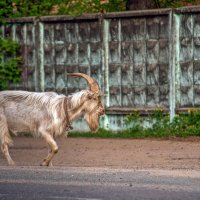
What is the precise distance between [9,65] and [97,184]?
8.79 m

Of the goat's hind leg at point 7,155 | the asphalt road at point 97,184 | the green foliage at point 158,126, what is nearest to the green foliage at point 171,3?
the green foliage at point 158,126

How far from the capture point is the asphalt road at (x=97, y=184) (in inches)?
442

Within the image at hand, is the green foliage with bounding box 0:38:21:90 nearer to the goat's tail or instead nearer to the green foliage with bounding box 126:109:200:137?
the green foliage with bounding box 126:109:200:137

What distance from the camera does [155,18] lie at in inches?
746

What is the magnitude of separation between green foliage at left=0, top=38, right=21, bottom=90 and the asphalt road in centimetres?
668

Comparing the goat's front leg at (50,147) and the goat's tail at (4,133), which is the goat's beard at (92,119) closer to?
the goat's front leg at (50,147)

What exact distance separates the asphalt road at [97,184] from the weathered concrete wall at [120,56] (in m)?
5.12

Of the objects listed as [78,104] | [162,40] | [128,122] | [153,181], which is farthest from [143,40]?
[153,181]

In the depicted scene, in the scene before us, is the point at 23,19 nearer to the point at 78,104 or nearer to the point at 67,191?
the point at 78,104

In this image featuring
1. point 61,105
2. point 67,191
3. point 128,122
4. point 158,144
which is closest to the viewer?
point 67,191

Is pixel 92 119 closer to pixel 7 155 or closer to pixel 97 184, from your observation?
pixel 7 155

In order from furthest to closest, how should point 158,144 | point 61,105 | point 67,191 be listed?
1. point 158,144
2. point 61,105
3. point 67,191

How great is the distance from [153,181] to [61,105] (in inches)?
Result: 159

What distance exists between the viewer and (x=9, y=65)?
67.5ft
